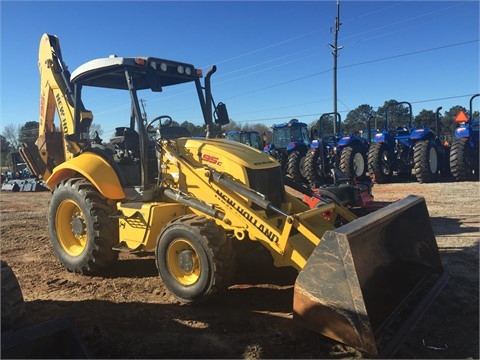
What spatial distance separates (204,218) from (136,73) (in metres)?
2.34

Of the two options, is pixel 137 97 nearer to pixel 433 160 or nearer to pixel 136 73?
pixel 136 73

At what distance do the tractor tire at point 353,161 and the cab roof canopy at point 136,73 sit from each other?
9818mm

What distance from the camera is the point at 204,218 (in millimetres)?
4449

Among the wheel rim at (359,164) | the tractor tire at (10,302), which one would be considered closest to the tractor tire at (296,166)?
the wheel rim at (359,164)

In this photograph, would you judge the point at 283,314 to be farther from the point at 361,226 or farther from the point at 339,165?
the point at 339,165

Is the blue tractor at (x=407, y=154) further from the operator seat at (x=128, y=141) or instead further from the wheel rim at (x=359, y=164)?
the operator seat at (x=128, y=141)

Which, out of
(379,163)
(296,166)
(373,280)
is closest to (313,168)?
(296,166)

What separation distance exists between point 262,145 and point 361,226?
16650 millimetres

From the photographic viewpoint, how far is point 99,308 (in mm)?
4438

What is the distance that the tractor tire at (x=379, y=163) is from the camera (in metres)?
15.2

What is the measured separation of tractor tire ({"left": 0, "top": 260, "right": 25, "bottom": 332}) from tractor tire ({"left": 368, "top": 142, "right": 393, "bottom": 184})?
1356 centimetres

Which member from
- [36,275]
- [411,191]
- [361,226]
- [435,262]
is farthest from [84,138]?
[411,191]

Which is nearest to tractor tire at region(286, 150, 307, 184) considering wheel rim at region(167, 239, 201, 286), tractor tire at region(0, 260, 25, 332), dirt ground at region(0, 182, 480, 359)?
dirt ground at region(0, 182, 480, 359)

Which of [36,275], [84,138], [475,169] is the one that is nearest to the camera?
[36,275]
